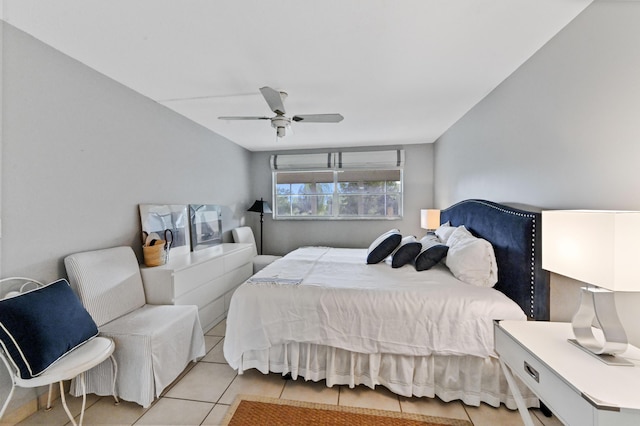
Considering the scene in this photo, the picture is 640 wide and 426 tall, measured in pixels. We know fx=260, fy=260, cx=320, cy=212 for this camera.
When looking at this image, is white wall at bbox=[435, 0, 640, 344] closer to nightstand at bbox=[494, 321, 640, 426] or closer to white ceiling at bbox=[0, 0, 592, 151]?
white ceiling at bbox=[0, 0, 592, 151]

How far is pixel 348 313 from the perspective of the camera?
190cm

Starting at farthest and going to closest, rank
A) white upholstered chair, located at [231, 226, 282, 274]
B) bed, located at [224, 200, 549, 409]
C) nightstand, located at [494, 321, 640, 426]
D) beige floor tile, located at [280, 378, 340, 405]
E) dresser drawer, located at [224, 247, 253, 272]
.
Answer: white upholstered chair, located at [231, 226, 282, 274]
dresser drawer, located at [224, 247, 253, 272]
beige floor tile, located at [280, 378, 340, 405]
bed, located at [224, 200, 549, 409]
nightstand, located at [494, 321, 640, 426]

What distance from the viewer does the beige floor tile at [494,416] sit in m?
1.65

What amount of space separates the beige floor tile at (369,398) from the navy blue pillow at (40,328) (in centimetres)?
176

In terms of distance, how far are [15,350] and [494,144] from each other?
148 inches

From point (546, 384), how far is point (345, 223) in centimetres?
392

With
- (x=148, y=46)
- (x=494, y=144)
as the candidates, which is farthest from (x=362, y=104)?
(x=148, y=46)

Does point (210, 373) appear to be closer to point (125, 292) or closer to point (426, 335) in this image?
point (125, 292)

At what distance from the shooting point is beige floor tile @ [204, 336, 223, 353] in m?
2.56

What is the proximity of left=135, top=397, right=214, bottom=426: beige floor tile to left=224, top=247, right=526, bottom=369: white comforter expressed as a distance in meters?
0.35

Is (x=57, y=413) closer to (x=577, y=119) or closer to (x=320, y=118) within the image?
(x=320, y=118)

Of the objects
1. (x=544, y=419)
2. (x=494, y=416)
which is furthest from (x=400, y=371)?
(x=544, y=419)

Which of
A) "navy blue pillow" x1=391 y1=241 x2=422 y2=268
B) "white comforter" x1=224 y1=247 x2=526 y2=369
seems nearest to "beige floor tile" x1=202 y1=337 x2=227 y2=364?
"white comforter" x1=224 y1=247 x2=526 y2=369

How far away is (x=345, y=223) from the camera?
4.93m
